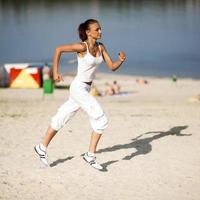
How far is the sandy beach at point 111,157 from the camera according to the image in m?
6.47

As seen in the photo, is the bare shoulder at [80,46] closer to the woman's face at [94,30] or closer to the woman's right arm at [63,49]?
the woman's right arm at [63,49]

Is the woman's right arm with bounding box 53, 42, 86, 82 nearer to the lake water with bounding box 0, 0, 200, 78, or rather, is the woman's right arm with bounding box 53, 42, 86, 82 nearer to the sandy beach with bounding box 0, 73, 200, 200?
the sandy beach with bounding box 0, 73, 200, 200

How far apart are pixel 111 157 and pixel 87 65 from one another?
1.46 m

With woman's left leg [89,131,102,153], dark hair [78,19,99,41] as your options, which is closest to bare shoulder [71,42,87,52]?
dark hair [78,19,99,41]

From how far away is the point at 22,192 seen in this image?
6.36 metres

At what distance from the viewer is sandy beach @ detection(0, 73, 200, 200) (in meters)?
6.47

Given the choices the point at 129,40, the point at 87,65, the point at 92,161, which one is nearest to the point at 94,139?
the point at 92,161

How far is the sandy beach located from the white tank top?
3.59ft

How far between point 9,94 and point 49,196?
12.1 metres

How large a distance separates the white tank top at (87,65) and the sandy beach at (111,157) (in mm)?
1095

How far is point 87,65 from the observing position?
722 cm

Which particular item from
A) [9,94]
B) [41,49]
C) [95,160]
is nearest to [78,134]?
[95,160]

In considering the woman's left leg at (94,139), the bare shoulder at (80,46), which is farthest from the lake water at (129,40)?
the bare shoulder at (80,46)

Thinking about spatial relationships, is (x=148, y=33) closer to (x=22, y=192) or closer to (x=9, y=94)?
(x=9, y=94)
